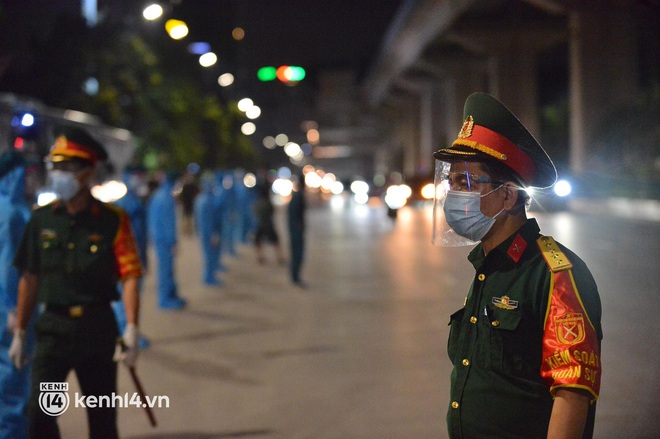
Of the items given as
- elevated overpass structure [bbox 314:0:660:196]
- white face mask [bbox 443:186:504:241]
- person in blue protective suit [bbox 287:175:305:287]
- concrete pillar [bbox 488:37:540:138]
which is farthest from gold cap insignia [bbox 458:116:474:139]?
concrete pillar [bbox 488:37:540:138]

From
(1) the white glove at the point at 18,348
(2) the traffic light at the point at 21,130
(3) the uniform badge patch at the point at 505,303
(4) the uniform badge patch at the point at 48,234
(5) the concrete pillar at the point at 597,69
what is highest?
(5) the concrete pillar at the point at 597,69

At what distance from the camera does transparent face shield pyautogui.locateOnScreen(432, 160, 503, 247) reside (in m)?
3.05

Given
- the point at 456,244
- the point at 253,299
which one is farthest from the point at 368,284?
the point at 456,244

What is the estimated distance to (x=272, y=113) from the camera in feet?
456

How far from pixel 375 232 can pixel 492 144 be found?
28.4 m

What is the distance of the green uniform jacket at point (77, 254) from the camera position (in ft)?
15.9

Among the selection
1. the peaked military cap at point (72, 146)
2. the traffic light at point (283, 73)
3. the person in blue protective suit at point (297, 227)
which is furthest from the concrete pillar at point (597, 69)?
the peaked military cap at point (72, 146)

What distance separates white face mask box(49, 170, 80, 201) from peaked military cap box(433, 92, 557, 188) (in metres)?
2.65

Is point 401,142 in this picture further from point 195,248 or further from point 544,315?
point 544,315

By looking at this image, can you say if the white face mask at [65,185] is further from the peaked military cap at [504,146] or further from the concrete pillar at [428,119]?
Answer: the concrete pillar at [428,119]

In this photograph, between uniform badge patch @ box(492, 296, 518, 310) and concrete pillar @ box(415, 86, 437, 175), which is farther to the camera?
concrete pillar @ box(415, 86, 437, 175)

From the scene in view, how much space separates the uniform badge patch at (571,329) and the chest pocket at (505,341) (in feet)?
0.45

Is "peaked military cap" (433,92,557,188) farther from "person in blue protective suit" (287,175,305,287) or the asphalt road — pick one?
"person in blue protective suit" (287,175,305,287)

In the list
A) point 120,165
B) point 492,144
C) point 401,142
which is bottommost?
point 492,144
